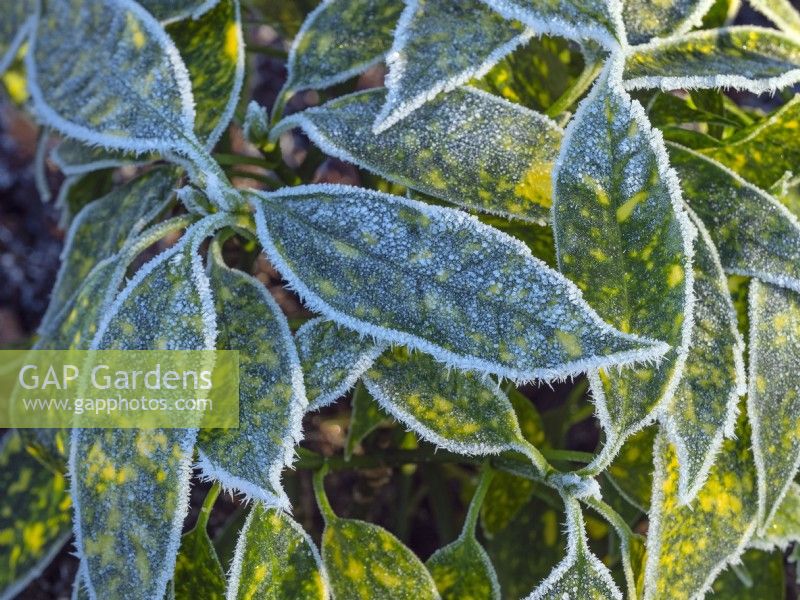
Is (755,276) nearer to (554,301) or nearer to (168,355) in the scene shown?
(554,301)

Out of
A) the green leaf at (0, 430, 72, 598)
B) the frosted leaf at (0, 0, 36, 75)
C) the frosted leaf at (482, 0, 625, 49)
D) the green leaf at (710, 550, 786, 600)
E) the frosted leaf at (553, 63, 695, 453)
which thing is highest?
the frosted leaf at (0, 0, 36, 75)

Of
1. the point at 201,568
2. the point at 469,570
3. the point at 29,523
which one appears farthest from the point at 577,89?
the point at 29,523

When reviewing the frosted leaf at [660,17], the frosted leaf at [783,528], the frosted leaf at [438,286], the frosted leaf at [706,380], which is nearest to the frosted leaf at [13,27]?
the frosted leaf at [438,286]

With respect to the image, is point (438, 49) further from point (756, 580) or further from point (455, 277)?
point (756, 580)

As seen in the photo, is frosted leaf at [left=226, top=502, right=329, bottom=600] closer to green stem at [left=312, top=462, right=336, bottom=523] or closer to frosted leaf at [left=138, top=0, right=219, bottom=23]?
green stem at [left=312, top=462, right=336, bottom=523]

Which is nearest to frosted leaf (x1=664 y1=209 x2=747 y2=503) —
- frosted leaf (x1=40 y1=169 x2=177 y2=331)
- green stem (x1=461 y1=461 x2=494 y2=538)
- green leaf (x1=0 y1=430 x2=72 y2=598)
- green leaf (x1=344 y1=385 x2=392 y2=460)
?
green stem (x1=461 y1=461 x2=494 y2=538)

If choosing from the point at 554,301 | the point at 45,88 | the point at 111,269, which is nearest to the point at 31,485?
the point at 111,269

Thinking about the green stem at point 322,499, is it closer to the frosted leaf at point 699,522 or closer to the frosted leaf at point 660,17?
the frosted leaf at point 699,522
